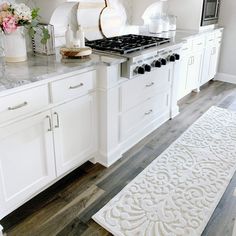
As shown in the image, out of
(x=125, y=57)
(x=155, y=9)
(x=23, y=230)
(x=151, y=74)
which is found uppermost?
(x=155, y=9)

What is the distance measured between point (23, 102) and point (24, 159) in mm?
392

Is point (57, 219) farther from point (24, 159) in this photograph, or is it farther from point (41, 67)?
point (41, 67)

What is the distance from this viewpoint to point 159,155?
265 cm

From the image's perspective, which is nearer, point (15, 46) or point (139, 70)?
point (15, 46)

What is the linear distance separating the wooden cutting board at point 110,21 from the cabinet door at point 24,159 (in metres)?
1.50

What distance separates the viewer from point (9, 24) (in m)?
1.79

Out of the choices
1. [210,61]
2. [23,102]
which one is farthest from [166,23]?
[23,102]

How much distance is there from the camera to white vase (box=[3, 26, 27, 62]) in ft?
6.37

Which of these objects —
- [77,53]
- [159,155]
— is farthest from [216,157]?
[77,53]

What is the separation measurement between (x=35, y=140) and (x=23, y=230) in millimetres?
595

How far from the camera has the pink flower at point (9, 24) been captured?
69.9 inches

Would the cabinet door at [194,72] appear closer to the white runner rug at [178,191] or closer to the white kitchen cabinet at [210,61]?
the white kitchen cabinet at [210,61]

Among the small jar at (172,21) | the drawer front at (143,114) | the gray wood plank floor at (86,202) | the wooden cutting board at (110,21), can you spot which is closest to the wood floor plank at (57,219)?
the gray wood plank floor at (86,202)

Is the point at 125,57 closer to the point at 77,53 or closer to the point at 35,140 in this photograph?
the point at 77,53
